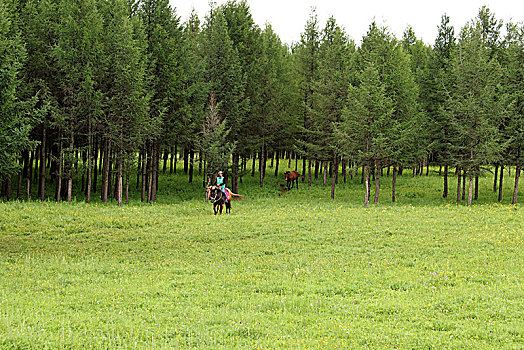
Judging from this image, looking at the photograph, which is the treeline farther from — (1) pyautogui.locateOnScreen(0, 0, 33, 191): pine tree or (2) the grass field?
(2) the grass field

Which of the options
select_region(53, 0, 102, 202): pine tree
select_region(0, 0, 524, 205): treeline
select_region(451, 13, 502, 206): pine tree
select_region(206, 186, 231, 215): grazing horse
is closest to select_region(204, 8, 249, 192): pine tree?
select_region(0, 0, 524, 205): treeline

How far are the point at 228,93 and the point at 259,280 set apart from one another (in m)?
28.4

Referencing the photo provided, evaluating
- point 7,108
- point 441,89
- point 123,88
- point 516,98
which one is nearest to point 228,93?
point 123,88

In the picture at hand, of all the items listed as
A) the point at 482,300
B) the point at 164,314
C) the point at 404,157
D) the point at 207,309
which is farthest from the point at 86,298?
the point at 404,157

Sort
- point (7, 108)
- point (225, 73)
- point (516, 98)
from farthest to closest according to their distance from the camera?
point (225, 73)
point (516, 98)
point (7, 108)

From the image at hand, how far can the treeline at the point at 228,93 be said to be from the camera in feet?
101

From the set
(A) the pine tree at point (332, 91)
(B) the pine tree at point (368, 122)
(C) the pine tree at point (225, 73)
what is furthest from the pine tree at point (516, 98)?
(C) the pine tree at point (225, 73)

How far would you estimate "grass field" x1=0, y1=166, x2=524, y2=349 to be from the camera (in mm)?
8797

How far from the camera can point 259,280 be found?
1312cm

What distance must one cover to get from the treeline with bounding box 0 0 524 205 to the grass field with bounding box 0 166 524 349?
27.8 ft

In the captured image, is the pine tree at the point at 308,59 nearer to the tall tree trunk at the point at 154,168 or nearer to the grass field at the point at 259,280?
the tall tree trunk at the point at 154,168

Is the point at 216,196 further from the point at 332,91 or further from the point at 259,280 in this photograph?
the point at 332,91

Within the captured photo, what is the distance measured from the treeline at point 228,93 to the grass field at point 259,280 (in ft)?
27.8

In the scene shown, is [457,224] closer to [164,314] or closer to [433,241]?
[433,241]
